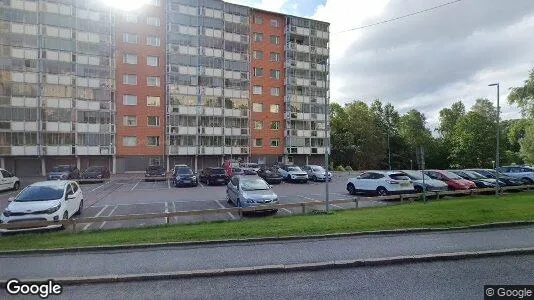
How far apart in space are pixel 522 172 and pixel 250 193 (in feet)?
83.2

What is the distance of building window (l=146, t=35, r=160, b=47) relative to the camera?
48.7m

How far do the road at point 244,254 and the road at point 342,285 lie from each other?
63 centimetres

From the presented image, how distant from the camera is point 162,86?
163 ft

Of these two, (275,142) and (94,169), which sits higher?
(275,142)

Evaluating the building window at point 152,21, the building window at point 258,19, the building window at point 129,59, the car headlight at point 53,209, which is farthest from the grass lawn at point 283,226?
the building window at point 258,19

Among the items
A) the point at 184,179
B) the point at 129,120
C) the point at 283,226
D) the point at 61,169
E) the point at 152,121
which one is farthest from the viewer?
the point at 152,121

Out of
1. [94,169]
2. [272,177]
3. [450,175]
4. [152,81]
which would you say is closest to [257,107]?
[152,81]

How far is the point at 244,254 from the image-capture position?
28.7 ft

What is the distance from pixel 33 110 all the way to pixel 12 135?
3.70 m

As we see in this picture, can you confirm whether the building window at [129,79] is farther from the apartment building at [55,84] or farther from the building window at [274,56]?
the building window at [274,56]

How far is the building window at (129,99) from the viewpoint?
155ft

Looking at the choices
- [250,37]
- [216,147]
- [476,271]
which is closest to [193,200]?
[476,271]

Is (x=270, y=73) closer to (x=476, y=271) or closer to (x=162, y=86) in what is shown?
(x=162, y=86)

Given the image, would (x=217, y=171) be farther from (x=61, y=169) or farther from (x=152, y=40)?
(x=152, y=40)
